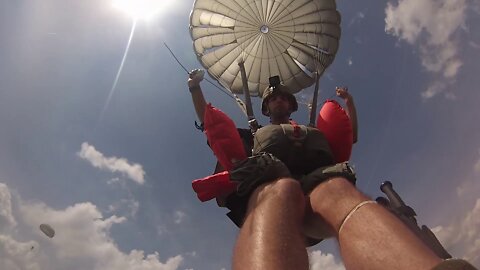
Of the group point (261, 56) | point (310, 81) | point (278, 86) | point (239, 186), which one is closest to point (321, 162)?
point (239, 186)

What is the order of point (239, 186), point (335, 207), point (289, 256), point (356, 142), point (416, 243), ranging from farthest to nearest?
point (356, 142), point (239, 186), point (335, 207), point (289, 256), point (416, 243)

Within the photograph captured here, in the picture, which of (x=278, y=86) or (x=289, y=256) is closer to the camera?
(x=289, y=256)

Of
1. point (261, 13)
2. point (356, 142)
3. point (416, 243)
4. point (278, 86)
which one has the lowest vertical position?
point (416, 243)

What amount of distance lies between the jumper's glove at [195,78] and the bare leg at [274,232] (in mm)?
1953

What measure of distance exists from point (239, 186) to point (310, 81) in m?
4.21

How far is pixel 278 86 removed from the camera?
14.6 ft

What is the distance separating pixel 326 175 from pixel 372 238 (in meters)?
0.98

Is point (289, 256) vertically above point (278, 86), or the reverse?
point (278, 86)

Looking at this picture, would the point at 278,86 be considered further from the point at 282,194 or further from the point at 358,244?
the point at 358,244

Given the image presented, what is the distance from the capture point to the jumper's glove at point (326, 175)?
106 inches

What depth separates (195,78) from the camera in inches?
159

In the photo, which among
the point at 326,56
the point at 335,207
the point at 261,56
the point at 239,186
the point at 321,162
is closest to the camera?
the point at 335,207

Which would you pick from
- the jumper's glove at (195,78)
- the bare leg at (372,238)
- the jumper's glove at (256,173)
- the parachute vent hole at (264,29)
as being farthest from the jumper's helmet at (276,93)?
the parachute vent hole at (264,29)

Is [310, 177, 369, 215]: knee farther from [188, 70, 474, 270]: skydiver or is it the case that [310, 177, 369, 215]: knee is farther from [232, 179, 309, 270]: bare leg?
[232, 179, 309, 270]: bare leg
